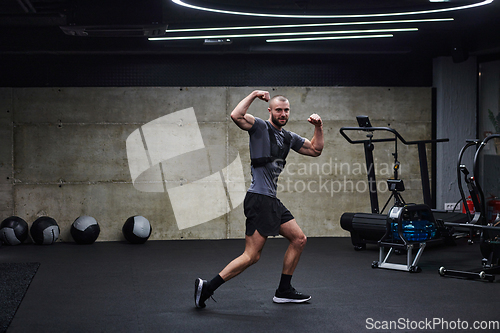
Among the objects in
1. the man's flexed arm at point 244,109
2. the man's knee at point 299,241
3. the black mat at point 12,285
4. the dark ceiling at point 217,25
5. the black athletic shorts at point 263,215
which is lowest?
the black mat at point 12,285

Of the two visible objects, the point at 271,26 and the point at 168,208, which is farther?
the point at 168,208

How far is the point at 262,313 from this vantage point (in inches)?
150

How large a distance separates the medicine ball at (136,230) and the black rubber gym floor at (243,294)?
0.42 metres

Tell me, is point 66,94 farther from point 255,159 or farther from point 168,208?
point 255,159

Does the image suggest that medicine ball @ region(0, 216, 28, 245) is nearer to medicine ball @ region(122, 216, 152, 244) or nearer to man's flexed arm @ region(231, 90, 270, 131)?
medicine ball @ region(122, 216, 152, 244)

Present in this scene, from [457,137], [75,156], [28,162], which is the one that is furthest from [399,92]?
[28,162]

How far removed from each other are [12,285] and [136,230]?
222 centimetres

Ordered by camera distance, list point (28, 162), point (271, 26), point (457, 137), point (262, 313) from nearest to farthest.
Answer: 1. point (262, 313)
2. point (271, 26)
3. point (28, 162)
4. point (457, 137)

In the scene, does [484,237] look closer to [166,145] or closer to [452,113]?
[452,113]

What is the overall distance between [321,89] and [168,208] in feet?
8.98

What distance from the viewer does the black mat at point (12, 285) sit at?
385 centimetres

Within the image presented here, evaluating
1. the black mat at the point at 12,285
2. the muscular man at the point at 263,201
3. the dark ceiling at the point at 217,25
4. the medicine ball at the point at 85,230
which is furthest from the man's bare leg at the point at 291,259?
the medicine ball at the point at 85,230

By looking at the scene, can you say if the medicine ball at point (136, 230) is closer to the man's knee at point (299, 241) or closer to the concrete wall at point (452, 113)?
the man's knee at point (299, 241)

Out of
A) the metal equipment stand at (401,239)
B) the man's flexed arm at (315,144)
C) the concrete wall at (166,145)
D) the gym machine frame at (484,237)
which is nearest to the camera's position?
the man's flexed arm at (315,144)
